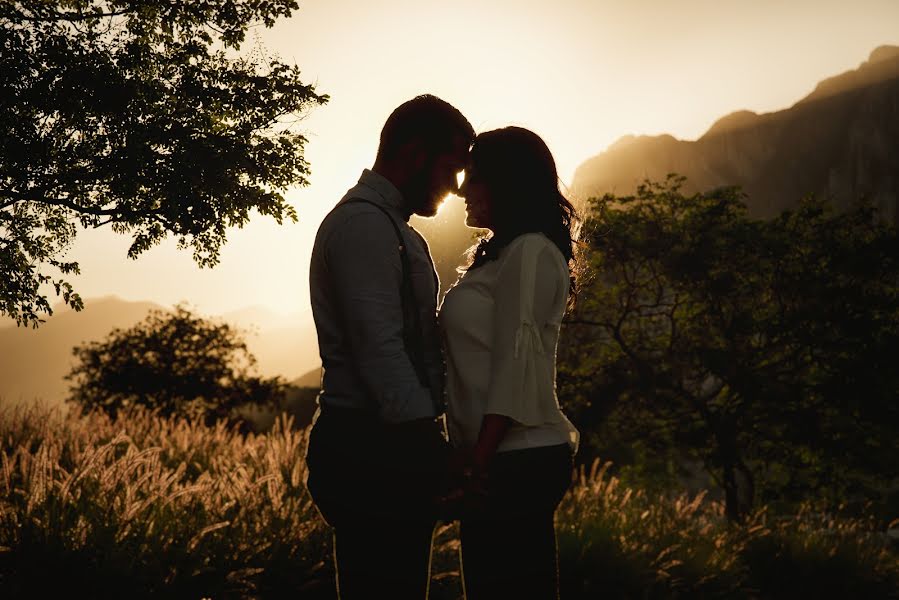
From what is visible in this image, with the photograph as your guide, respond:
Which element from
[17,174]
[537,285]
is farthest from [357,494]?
[17,174]

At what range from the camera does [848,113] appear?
9531 cm

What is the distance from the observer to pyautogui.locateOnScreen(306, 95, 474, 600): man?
1.96 m

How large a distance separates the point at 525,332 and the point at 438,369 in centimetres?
32

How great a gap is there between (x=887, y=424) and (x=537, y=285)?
16308 millimetres

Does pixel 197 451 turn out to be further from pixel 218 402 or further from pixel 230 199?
pixel 218 402

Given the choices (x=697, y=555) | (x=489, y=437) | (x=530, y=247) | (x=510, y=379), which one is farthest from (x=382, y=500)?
(x=697, y=555)

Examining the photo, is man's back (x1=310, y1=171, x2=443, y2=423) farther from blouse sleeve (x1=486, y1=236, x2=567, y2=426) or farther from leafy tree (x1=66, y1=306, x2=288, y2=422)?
leafy tree (x1=66, y1=306, x2=288, y2=422)

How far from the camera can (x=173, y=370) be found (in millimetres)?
26219

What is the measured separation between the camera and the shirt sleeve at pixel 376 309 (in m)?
1.93

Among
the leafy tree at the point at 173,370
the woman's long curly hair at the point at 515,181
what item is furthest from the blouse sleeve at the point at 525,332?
the leafy tree at the point at 173,370

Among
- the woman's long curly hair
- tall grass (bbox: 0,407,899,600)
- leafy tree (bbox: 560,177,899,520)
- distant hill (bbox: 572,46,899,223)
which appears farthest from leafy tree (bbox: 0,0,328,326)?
distant hill (bbox: 572,46,899,223)

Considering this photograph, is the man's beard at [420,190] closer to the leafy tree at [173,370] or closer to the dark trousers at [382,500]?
the dark trousers at [382,500]

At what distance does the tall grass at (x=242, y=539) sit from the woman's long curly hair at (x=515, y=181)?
101 inches

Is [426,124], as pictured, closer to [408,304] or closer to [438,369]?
[408,304]
